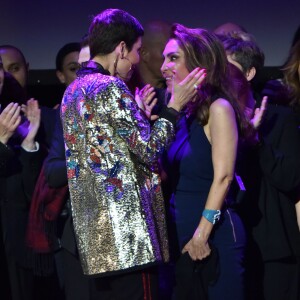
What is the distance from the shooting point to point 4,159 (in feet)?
12.2

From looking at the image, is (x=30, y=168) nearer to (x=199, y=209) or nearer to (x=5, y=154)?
(x=5, y=154)

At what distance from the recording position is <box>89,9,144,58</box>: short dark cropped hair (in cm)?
301

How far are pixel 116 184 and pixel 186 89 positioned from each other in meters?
0.48

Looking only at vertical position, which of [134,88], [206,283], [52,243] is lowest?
[52,243]

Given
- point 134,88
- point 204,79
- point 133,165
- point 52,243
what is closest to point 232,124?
point 204,79

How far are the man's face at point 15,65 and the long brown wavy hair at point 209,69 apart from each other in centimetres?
157

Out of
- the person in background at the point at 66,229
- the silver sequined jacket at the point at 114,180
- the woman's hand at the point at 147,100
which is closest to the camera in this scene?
the silver sequined jacket at the point at 114,180

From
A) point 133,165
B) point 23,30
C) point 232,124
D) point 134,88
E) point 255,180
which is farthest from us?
point 23,30

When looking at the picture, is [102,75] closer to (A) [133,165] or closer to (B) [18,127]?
(A) [133,165]

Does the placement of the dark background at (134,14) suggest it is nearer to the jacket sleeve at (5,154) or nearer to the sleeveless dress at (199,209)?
the jacket sleeve at (5,154)

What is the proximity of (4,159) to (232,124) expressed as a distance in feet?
4.02

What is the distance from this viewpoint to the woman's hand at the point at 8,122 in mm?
3736

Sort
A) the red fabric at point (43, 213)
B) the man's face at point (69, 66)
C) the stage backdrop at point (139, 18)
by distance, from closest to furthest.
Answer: the red fabric at point (43, 213)
the man's face at point (69, 66)
the stage backdrop at point (139, 18)

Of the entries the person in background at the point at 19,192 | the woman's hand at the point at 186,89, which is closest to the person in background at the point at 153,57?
the person in background at the point at 19,192
